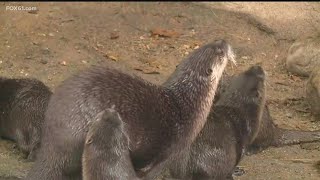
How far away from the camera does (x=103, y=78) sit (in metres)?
4.45

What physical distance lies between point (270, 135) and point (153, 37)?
8.02ft

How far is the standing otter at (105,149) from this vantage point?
420 centimetres

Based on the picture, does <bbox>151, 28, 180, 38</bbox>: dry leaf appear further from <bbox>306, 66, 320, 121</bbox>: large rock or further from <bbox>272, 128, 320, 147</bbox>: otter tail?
<bbox>272, 128, 320, 147</bbox>: otter tail

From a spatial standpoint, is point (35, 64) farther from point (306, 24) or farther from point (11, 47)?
point (306, 24)

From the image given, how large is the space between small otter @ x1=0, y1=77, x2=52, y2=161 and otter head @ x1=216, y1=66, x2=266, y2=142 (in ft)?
4.31

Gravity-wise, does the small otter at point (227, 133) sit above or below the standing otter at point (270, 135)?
above

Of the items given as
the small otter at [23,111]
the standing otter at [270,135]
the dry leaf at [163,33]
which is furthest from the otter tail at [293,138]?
the dry leaf at [163,33]

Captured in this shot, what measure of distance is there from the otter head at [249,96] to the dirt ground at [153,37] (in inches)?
34.3

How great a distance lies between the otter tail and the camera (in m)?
5.98

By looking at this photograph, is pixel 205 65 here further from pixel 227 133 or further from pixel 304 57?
pixel 304 57

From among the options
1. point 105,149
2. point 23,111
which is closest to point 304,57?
point 23,111

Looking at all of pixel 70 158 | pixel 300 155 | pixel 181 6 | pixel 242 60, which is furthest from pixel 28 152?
pixel 181 6

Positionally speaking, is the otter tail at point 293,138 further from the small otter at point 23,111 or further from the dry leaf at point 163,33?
the dry leaf at point 163,33

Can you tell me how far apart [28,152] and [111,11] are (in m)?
2.97
